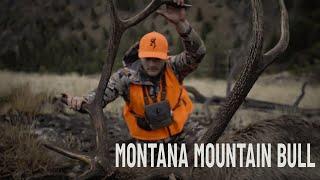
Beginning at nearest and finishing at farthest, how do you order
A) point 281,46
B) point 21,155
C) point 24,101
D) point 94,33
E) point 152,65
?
point 281,46
point 152,65
point 21,155
point 24,101
point 94,33

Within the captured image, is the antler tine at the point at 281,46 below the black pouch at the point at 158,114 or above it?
above

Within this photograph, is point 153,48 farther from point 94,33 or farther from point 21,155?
point 94,33

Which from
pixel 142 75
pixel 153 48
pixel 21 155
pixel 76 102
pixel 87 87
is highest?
pixel 153 48

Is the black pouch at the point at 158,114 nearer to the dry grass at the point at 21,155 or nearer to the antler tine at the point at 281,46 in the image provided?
the dry grass at the point at 21,155

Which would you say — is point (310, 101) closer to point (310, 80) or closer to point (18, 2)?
point (310, 80)

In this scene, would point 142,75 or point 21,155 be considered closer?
point 142,75

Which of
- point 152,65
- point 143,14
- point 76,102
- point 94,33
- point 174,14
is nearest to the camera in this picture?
point 143,14

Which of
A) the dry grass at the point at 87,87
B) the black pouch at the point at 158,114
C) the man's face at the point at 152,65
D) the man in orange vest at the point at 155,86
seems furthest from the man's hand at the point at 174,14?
the dry grass at the point at 87,87

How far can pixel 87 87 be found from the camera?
13078 mm

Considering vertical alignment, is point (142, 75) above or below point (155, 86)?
above

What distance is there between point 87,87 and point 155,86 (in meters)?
7.02

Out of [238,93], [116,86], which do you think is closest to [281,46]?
[238,93]

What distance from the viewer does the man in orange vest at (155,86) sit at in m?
6.04

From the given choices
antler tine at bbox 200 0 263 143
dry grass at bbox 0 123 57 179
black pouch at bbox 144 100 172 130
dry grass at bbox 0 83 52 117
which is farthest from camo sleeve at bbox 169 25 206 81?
dry grass at bbox 0 83 52 117
